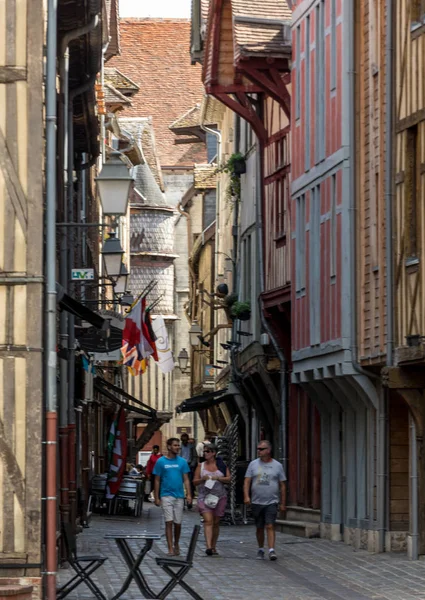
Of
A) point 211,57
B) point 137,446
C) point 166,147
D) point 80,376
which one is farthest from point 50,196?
point 166,147

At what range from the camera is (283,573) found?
18.4m

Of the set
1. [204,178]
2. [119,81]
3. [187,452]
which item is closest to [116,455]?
[187,452]

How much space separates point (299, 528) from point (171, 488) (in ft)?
17.0

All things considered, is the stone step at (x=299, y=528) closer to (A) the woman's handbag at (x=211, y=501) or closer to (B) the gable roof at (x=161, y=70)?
(A) the woman's handbag at (x=211, y=501)

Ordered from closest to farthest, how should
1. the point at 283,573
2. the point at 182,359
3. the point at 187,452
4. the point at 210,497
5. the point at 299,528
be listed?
the point at 283,573 < the point at 210,497 < the point at 299,528 < the point at 187,452 < the point at 182,359

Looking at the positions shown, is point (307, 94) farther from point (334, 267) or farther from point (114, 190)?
point (114, 190)

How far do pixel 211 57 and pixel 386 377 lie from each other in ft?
45.1

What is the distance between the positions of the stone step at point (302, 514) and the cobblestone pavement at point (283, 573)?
178 cm

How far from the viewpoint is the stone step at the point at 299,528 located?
993 inches

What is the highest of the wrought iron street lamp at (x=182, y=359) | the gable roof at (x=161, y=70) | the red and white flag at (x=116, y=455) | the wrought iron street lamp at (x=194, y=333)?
the gable roof at (x=161, y=70)

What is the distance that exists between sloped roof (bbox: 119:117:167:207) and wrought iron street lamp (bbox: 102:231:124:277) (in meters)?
39.7

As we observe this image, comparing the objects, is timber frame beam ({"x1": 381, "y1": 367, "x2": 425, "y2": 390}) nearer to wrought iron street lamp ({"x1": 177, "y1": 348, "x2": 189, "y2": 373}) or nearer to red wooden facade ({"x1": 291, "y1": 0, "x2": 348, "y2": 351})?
red wooden facade ({"x1": 291, "y1": 0, "x2": 348, "y2": 351})

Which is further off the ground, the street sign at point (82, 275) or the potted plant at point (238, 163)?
the potted plant at point (238, 163)

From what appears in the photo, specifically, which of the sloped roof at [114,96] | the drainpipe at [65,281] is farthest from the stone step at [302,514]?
the sloped roof at [114,96]
